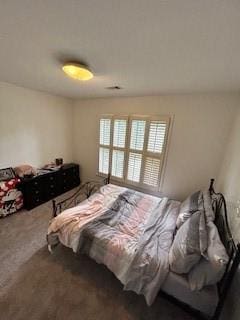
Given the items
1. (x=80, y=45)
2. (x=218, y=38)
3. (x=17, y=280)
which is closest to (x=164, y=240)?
(x=17, y=280)

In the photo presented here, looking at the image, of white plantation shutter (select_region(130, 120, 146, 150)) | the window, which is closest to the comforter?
the window

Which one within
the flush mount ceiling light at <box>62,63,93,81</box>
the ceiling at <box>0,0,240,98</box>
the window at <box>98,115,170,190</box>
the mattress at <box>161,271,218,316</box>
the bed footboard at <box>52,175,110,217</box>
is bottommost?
the bed footboard at <box>52,175,110,217</box>

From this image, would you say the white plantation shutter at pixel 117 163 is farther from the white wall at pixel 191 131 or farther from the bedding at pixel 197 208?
→ the bedding at pixel 197 208

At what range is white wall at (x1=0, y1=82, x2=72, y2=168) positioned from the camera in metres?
2.85

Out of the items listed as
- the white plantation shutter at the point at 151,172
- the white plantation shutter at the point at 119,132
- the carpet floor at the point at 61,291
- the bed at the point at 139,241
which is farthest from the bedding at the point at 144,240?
the white plantation shutter at the point at 119,132

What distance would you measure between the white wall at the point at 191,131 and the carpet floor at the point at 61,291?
206 centimetres

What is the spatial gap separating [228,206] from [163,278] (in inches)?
44.8

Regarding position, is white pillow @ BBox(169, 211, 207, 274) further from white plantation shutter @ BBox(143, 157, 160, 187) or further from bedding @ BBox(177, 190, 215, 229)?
white plantation shutter @ BBox(143, 157, 160, 187)

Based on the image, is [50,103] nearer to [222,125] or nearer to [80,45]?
[80,45]

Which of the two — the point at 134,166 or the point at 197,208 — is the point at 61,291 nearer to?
the point at 197,208

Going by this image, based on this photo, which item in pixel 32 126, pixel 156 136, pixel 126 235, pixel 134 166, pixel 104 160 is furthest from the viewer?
pixel 104 160

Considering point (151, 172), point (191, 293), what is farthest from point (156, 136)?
point (191, 293)

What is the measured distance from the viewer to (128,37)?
116 centimetres

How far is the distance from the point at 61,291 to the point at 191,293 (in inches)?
52.8
